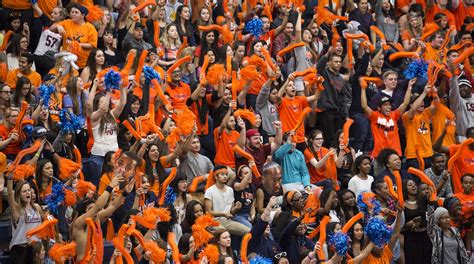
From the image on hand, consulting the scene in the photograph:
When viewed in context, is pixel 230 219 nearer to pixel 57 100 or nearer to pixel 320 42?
pixel 57 100

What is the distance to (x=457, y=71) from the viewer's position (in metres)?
17.9

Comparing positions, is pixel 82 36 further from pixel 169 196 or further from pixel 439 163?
pixel 439 163

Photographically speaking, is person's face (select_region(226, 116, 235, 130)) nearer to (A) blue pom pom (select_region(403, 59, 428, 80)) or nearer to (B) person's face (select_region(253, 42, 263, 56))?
(B) person's face (select_region(253, 42, 263, 56))

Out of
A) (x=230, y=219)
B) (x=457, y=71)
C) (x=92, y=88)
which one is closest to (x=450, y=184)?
(x=457, y=71)

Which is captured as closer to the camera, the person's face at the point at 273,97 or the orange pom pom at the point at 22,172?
the orange pom pom at the point at 22,172

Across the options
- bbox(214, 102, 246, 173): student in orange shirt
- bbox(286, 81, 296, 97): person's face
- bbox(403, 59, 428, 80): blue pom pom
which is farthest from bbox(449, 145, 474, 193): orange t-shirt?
bbox(214, 102, 246, 173): student in orange shirt

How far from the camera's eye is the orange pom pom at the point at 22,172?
45.7ft

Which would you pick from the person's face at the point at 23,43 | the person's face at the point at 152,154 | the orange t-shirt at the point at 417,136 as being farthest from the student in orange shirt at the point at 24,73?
the orange t-shirt at the point at 417,136

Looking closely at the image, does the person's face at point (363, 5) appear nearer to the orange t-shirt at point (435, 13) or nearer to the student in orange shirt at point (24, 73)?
the orange t-shirt at point (435, 13)

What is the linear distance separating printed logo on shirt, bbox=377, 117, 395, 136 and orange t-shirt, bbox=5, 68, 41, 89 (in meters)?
4.02

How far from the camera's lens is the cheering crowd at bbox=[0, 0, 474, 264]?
13945 millimetres

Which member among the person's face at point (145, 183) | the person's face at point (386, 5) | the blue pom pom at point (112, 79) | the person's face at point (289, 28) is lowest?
the person's face at point (386, 5)

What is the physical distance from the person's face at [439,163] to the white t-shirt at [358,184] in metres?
1.00

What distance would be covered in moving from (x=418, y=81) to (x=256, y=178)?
347cm
